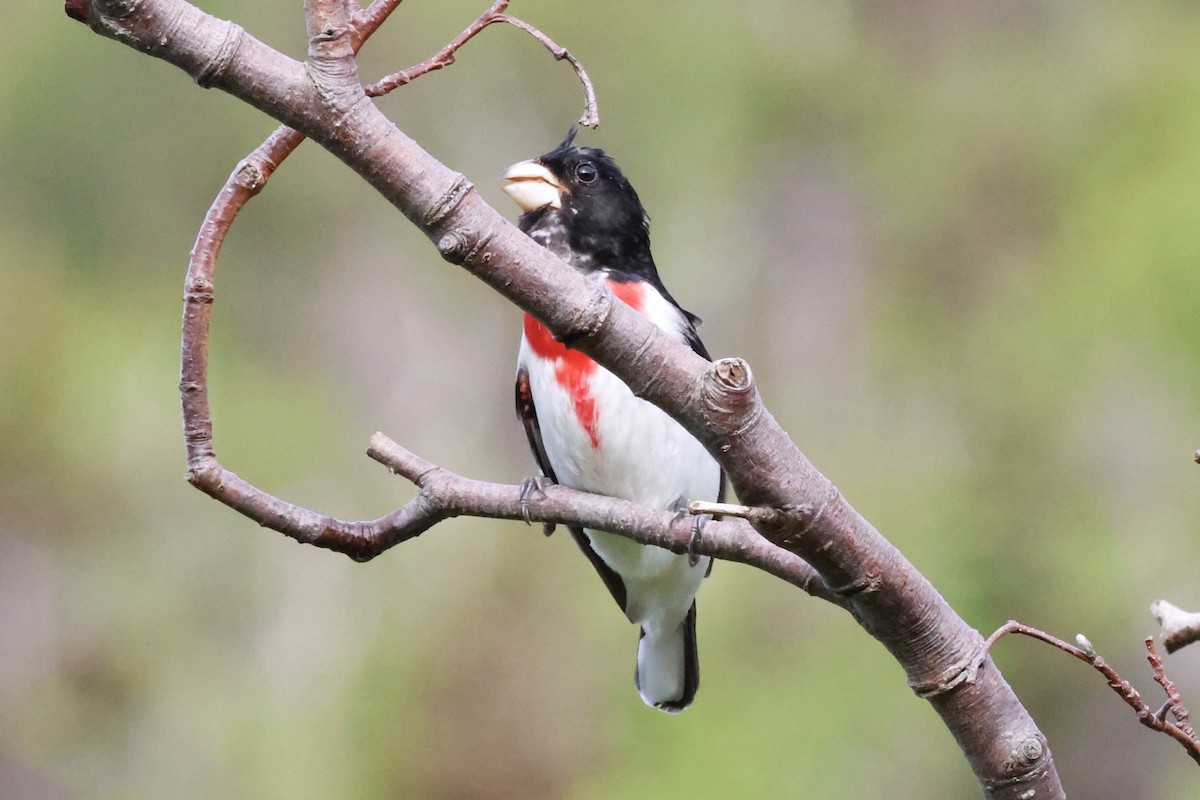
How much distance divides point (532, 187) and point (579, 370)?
0.43 meters

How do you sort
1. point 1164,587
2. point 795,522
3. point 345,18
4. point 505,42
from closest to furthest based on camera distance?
point 345,18 < point 795,522 < point 1164,587 < point 505,42

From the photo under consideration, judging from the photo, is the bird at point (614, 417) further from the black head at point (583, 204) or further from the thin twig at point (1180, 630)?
the thin twig at point (1180, 630)

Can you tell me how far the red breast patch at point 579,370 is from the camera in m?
2.72

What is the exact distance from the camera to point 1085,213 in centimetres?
479

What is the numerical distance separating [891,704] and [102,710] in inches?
108

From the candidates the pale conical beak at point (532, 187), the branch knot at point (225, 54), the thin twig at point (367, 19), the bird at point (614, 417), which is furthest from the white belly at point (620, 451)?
the branch knot at point (225, 54)

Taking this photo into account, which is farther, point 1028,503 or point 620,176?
point 1028,503

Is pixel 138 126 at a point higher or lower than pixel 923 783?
higher

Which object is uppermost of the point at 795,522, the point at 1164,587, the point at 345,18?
the point at 1164,587

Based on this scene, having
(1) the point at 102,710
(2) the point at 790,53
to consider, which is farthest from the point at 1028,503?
(1) the point at 102,710

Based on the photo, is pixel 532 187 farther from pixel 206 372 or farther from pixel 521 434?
pixel 521 434

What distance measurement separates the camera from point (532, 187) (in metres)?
2.86

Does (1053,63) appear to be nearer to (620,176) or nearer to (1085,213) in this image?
(1085,213)

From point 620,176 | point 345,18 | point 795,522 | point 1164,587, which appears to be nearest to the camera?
point 345,18
